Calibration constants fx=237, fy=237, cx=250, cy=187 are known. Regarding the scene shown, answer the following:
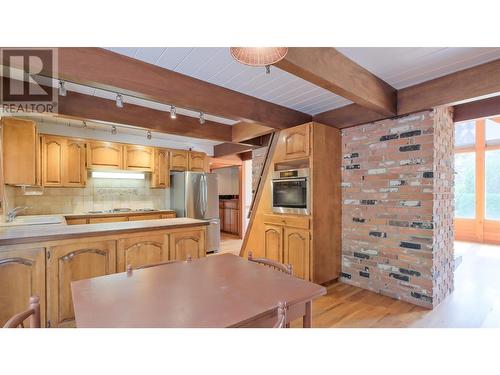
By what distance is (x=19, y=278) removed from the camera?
175 centimetres

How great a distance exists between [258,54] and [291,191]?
A: 223cm

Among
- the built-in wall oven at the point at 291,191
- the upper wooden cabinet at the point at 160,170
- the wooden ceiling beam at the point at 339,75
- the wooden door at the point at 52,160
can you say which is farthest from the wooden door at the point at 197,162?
the wooden ceiling beam at the point at 339,75

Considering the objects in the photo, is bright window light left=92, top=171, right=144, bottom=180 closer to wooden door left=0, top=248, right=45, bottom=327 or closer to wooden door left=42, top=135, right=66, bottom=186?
wooden door left=42, top=135, right=66, bottom=186

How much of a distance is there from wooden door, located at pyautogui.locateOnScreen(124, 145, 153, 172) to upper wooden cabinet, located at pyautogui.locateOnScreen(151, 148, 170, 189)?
11 cm

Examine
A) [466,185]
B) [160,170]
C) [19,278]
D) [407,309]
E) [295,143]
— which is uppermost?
[295,143]

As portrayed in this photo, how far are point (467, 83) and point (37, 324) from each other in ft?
10.6

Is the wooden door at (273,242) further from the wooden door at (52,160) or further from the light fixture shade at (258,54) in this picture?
the wooden door at (52,160)

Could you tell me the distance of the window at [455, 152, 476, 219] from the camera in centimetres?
564

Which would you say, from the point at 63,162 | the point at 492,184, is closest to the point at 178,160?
the point at 63,162

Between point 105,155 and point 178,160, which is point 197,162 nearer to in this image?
point 178,160

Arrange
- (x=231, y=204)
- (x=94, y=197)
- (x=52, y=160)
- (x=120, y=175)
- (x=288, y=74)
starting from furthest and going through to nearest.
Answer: (x=231, y=204) → (x=120, y=175) → (x=94, y=197) → (x=52, y=160) → (x=288, y=74)
